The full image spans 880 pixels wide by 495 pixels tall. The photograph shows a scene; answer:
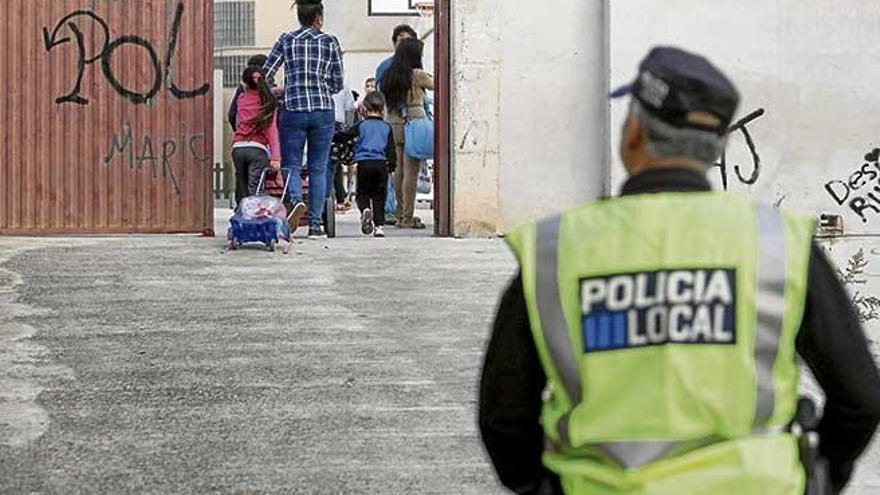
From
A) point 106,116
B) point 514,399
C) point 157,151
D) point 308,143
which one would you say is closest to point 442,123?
point 308,143

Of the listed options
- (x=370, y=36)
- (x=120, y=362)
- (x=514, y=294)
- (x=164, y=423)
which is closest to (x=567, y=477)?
(x=514, y=294)

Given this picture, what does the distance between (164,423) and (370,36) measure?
2558 centimetres

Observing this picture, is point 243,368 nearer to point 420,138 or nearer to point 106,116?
point 106,116

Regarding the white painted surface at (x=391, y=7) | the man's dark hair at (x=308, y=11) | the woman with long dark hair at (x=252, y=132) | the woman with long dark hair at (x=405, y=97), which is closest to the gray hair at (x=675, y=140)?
the man's dark hair at (x=308, y=11)

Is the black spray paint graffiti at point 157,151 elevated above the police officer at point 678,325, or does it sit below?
above

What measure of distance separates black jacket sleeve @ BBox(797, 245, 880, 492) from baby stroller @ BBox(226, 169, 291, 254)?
9069 mm

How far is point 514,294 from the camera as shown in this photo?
3266mm

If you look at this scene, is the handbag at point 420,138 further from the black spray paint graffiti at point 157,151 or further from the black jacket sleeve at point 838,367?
the black jacket sleeve at point 838,367

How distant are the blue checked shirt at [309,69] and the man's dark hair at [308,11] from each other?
71 mm

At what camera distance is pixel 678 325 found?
313 centimetres

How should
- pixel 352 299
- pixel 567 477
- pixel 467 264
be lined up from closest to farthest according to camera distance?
pixel 567 477
pixel 352 299
pixel 467 264

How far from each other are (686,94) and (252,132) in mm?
10706

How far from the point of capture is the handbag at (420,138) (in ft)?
48.7

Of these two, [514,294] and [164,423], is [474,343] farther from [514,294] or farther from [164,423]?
[514,294]
